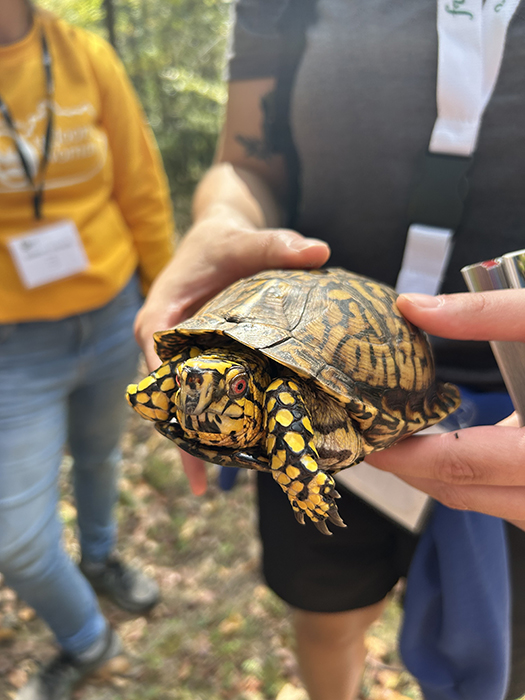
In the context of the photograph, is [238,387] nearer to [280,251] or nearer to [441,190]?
[280,251]

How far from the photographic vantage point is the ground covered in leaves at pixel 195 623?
2061mm

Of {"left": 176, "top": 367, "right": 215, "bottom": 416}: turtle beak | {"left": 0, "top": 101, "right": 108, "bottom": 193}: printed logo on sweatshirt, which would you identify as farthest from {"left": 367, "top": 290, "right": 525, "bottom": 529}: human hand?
{"left": 0, "top": 101, "right": 108, "bottom": 193}: printed logo on sweatshirt

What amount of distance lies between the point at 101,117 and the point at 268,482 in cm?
148

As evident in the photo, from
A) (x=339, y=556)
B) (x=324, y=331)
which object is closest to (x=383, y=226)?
(x=324, y=331)

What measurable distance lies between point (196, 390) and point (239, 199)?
32.9 inches

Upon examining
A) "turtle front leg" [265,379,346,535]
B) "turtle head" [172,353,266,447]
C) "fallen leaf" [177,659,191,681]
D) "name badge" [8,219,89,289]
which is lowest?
"fallen leaf" [177,659,191,681]

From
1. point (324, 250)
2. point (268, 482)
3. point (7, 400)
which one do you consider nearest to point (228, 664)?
point (268, 482)

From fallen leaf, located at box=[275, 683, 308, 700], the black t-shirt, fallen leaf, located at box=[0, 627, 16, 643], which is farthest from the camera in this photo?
fallen leaf, located at box=[0, 627, 16, 643]

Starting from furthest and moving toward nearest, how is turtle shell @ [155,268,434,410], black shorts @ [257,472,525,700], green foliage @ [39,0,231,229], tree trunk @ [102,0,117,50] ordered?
green foliage @ [39,0,231,229] → tree trunk @ [102,0,117,50] → black shorts @ [257,472,525,700] → turtle shell @ [155,268,434,410]

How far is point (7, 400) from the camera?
1.60m

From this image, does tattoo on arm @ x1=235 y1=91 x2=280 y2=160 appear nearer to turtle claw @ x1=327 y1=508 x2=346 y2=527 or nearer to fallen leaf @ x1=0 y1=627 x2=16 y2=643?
turtle claw @ x1=327 y1=508 x2=346 y2=527

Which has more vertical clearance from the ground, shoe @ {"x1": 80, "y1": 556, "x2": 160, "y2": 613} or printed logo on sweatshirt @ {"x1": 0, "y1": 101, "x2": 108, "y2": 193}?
printed logo on sweatshirt @ {"x1": 0, "y1": 101, "x2": 108, "y2": 193}

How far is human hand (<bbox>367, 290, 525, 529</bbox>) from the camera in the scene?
0.90 metres

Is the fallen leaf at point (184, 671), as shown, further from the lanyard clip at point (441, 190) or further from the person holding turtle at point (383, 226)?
the lanyard clip at point (441, 190)
